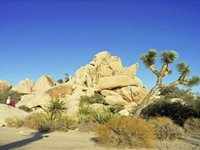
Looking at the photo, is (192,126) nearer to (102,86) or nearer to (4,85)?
(102,86)

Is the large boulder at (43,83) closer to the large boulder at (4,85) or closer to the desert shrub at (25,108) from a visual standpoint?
the large boulder at (4,85)

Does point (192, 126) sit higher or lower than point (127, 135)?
higher

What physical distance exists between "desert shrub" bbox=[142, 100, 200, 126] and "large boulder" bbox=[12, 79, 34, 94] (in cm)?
3767

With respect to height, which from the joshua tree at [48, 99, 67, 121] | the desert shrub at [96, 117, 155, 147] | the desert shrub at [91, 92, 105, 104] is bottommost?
the desert shrub at [96, 117, 155, 147]

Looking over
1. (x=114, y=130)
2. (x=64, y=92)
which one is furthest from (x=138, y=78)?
(x=114, y=130)

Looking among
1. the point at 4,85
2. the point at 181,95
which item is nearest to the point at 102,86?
the point at 181,95

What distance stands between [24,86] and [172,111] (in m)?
40.8

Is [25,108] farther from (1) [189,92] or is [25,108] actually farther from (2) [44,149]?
(2) [44,149]

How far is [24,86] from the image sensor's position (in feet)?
198

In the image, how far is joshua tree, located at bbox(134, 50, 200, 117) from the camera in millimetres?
Answer: 19500

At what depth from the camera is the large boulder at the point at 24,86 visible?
2339 inches

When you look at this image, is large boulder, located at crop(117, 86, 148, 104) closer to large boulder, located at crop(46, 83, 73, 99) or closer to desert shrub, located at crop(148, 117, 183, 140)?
large boulder, located at crop(46, 83, 73, 99)

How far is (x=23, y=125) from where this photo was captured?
78.7ft

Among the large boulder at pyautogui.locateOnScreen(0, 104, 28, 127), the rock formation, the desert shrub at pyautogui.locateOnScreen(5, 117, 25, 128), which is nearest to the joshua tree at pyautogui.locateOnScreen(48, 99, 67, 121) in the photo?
the desert shrub at pyautogui.locateOnScreen(5, 117, 25, 128)
